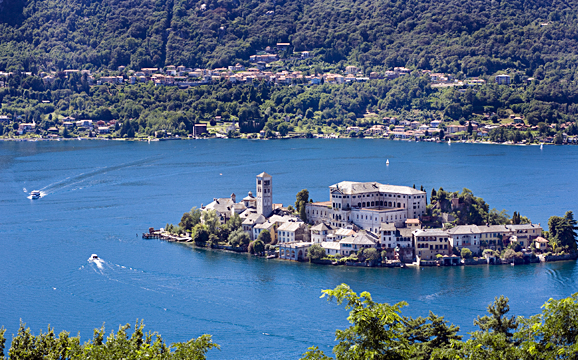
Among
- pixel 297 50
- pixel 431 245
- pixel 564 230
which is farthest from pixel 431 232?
pixel 297 50

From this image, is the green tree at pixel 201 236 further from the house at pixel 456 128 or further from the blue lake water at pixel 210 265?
the house at pixel 456 128

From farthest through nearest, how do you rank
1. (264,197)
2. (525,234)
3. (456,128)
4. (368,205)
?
(456,128)
(264,197)
(368,205)
(525,234)

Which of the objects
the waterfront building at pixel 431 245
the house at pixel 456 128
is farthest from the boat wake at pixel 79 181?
the house at pixel 456 128

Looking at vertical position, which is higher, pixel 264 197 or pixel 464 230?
pixel 264 197

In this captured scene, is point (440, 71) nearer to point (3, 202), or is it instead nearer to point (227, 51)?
point (227, 51)

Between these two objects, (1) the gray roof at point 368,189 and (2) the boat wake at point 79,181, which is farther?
(2) the boat wake at point 79,181

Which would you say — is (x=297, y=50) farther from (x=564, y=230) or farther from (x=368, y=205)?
(x=564, y=230)
